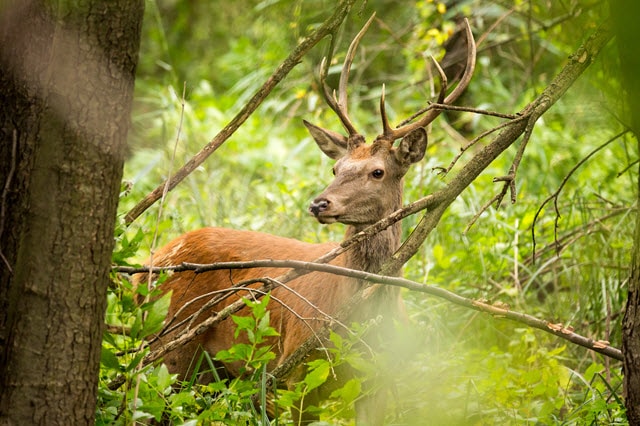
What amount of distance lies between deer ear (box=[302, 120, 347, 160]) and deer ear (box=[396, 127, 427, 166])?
1.58 ft

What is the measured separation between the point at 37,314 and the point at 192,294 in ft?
9.56

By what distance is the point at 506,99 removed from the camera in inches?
364

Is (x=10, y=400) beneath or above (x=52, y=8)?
beneath

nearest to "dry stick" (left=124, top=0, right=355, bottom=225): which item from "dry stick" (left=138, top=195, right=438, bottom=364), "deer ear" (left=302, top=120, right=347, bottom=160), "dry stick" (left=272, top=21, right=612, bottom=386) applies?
"dry stick" (left=138, top=195, right=438, bottom=364)

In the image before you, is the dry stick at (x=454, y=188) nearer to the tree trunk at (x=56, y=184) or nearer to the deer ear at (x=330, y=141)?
the tree trunk at (x=56, y=184)

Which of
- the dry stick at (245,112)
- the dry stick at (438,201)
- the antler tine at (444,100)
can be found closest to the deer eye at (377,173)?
the antler tine at (444,100)

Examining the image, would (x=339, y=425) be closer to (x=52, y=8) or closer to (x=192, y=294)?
(x=192, y=294)

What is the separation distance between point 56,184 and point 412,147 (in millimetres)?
2961

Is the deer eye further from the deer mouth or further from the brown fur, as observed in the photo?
the deer mouth

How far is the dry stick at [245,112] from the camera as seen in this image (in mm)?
3439

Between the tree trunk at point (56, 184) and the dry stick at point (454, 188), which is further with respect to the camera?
the dry stick at point (454, 188)

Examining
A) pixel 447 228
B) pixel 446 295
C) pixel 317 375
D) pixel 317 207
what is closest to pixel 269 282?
pixel 317 375

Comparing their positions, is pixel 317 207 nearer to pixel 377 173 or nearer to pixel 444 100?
pixel 377 173

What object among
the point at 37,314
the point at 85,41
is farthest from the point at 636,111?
the point at 37,314
